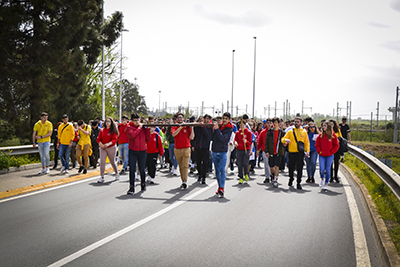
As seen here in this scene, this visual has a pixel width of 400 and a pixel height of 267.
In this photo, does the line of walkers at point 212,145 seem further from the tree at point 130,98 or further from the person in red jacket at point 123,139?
the tree at point 130,98

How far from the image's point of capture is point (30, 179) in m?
11.6

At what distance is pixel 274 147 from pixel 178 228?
5.79 m

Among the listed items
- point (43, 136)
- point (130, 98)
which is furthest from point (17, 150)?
point (130, 98)

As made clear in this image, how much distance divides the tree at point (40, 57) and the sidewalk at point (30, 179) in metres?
5.04

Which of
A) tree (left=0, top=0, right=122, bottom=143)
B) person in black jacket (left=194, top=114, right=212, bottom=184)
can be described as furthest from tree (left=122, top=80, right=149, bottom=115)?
person in black jacket (left=194, top=114, right=212, bottom=184)

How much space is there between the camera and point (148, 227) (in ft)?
21.8

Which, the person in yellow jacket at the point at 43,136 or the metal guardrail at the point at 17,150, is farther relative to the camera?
the metal guardrail at the point at 17,150

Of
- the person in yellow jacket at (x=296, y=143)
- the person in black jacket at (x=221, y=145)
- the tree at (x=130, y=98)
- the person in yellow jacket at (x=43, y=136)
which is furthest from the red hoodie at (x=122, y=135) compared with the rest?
the tree at (x=130, y=98)

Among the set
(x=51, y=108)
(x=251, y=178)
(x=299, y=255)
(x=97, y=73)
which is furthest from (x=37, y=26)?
(x=97, y=73)

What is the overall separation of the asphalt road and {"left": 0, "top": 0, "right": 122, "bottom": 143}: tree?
916 cm

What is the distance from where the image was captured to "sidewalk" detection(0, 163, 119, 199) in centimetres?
988

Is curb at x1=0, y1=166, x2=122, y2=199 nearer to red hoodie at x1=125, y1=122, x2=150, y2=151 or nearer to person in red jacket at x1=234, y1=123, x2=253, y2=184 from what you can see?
red hoodie at x1=125, y1=122, x2=150, y2=151

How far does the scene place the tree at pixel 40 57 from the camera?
1675cm

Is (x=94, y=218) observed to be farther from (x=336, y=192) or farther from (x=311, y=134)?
(x=311, y=134)
